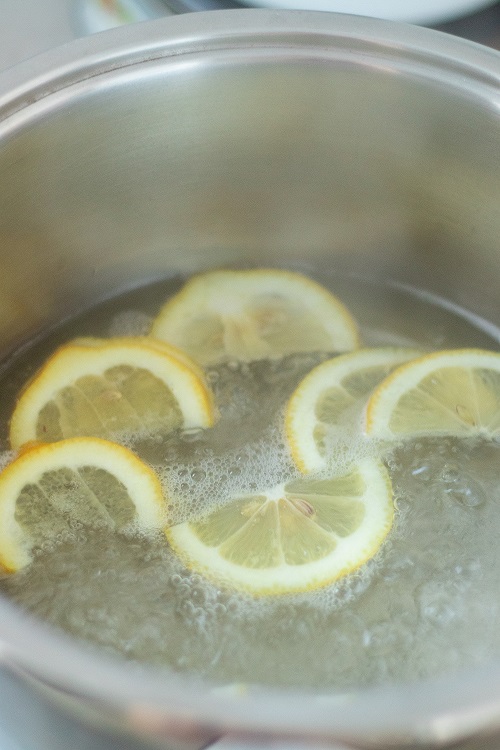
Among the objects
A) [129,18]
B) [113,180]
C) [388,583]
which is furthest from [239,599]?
[129,18]

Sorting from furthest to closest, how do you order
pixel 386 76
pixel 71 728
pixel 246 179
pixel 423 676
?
pixel 246 179 < pixel 386 76 < pixel 423 676 < pixel 71 728

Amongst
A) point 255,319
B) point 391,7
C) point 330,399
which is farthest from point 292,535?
point 391,7

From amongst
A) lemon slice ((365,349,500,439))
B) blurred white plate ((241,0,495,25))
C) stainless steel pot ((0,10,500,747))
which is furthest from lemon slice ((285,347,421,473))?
blurred white plate ((241,0,495,25))

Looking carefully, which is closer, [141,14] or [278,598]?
[278,598]

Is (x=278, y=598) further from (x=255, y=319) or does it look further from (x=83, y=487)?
(x=255, y=319)

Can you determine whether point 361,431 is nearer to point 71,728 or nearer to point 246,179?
point 246,179

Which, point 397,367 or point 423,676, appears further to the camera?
point 397,367

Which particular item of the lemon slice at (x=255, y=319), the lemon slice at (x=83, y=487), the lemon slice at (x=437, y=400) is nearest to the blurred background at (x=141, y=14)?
the lemon slice at (x=255, y=319)

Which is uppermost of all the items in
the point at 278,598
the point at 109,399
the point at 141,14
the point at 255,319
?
the point at 141,14
